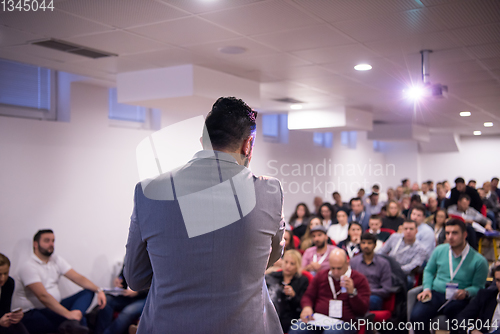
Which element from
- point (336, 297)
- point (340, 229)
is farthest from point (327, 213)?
point (336, 297)

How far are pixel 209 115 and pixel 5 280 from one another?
3.64 metres

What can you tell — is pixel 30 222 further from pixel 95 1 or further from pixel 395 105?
pixel 395 105

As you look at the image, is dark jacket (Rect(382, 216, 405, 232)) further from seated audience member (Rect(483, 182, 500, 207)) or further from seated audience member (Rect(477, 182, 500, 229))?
seated audience member (Rect(483, 182, 500, 207))

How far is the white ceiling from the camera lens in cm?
300

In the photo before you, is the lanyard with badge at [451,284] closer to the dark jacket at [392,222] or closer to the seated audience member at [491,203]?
the dark jacket at [392,222]

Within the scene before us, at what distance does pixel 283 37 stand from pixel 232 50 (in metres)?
0.57

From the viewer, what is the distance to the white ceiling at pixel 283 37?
3.00 meters

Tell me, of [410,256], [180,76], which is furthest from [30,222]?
[410,256]

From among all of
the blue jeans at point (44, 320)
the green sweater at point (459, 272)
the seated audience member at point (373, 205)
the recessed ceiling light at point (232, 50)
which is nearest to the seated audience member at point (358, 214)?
the seated audience member at point (373, 205)

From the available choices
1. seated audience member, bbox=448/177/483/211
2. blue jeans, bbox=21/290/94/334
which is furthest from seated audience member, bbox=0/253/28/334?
seated audience member, bbox=448/177/483/211

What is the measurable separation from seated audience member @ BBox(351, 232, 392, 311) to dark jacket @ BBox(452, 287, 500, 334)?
71 cm

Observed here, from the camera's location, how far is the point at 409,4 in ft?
9.64

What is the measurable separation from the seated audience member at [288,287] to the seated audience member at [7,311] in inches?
83.2

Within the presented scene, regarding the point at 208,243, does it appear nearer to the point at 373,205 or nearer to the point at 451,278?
the point at 451,278
